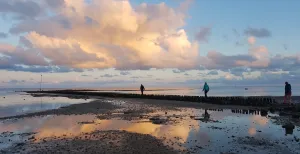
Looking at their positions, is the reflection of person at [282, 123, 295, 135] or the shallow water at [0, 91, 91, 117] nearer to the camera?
the reflection of person at [282, 123, 295, 135]

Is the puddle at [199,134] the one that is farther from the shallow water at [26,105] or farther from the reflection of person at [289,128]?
the shallow water at [26,105]

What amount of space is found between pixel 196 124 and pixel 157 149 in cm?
777

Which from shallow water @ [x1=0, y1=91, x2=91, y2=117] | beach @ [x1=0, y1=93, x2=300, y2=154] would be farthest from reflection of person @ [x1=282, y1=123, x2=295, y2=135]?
shallow water @ [x1=0, y1=91, x2=91, y2=117]

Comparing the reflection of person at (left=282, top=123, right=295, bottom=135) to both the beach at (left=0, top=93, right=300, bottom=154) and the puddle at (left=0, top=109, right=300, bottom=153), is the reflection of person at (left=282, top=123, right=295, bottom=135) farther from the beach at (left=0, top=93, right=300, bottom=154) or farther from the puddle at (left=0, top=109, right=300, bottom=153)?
the puddle at (left=0, top=109, right=300, bottom=153)

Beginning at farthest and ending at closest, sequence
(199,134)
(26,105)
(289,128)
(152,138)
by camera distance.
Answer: (26,105)
(289,128)
(199,134)
(152,138)

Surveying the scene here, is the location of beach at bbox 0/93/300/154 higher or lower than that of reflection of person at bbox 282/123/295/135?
lower

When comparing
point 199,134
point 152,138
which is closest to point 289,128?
point 199,134

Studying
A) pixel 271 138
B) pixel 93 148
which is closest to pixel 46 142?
pixel 93 148

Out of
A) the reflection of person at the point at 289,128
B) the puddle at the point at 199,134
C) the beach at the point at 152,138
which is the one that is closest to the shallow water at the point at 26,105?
the puddle at the point at 199,134

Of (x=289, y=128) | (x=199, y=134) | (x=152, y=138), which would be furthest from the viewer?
(x=289, y=128)

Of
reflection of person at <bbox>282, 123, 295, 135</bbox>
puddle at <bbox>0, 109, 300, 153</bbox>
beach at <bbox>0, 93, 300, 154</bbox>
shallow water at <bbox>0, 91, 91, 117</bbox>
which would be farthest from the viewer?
shallow water at <bbox>0, 91, 91, 117</bbox>

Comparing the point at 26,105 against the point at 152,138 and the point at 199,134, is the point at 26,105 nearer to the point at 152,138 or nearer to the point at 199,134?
the point at 152,138

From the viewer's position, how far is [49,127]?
19094 millimetres

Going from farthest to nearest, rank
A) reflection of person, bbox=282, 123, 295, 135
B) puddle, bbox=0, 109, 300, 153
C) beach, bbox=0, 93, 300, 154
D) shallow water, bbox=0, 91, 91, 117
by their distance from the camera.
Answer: shallow water, bbox=0, 91, 91, 117 → reflection of person, bbox=282, 123, 295, 135 → puddle, bbox=0, 109, 300, 153 → beach, bbox=0, 93, 300, 154
